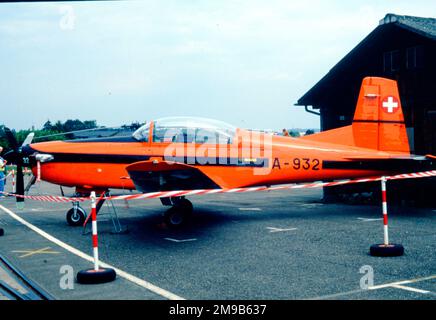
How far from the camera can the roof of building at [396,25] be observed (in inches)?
504

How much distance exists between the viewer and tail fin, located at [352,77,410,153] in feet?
37.6

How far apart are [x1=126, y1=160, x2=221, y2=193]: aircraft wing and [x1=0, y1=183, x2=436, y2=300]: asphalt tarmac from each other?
0.88 meters

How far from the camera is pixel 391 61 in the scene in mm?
14211

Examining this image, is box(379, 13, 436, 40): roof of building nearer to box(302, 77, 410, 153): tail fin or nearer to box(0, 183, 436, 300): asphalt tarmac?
box(302, 77, 410, 153): tail fin

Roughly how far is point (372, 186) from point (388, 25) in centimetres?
465

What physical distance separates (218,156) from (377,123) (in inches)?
156

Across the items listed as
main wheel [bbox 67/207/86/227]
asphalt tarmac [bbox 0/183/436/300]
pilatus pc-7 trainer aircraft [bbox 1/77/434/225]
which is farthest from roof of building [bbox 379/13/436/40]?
main wheel [bbox 67/207/86/227]

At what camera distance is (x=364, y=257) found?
6895 mm

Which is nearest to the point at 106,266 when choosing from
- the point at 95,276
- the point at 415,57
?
the point at 95,276

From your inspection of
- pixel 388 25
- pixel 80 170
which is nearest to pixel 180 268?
pixel 80 170

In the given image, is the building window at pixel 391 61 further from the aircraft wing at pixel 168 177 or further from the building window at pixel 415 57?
the aircraft wing at pixel 168 177

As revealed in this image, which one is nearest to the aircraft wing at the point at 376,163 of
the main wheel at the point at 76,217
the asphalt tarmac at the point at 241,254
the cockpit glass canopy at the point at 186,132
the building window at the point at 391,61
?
the asphalt tarmac at the point at 241,254

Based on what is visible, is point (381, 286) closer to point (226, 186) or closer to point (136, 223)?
point (226, 186)

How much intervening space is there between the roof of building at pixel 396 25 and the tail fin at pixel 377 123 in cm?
210
